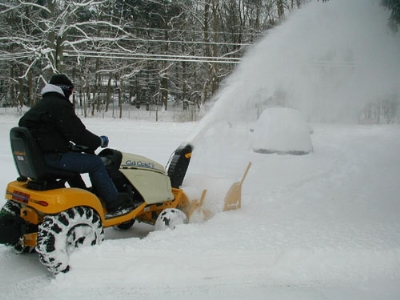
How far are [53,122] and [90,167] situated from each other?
617 mm

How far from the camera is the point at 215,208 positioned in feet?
18.7

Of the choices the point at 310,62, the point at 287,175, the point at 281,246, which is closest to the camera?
the point at 281,246

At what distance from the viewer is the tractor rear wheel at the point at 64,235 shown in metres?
3.84

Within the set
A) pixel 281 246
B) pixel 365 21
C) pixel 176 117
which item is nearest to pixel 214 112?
pixel 281 246

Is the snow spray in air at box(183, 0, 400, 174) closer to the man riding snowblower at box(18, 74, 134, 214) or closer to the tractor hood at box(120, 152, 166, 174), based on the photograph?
the tractor hood at box(120, 152, 166, 174)

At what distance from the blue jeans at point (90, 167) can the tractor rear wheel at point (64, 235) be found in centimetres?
40

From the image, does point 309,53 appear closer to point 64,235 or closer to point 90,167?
point 90,167

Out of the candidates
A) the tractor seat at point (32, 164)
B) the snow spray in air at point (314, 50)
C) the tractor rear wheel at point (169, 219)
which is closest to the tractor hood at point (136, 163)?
the tractor rear wheel at point (169, 219)

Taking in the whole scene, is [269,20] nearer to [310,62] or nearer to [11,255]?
[310,62]

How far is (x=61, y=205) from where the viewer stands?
12.9 feet

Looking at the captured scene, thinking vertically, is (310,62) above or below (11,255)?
above

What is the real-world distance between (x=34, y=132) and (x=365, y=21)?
593 centimetres

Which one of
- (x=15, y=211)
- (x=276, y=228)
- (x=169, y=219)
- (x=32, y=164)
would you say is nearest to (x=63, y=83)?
(x=32, y=164)

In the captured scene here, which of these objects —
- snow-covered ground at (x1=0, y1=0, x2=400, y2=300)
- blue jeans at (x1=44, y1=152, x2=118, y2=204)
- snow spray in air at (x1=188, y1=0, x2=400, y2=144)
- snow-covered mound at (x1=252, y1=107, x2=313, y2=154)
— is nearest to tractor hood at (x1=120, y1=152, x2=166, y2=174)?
blue jeans at (x1=44, y1=152, x2=118, y2=204)
